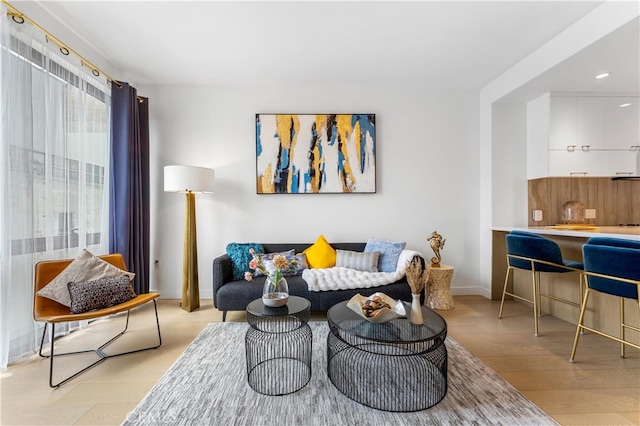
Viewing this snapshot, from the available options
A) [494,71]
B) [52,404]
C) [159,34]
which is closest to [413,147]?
[494,71]

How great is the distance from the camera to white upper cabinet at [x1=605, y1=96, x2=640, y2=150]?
10.3ft

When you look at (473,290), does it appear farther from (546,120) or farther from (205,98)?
(205,98)

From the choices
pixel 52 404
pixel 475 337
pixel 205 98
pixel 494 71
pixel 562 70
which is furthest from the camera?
pixel 205 98

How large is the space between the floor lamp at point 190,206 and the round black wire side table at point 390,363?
197 cm

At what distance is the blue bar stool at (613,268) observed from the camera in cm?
166

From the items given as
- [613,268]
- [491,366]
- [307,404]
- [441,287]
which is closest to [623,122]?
[613,268]

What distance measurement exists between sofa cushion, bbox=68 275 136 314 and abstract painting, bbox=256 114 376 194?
5.66ft

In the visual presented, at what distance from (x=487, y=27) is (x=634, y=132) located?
8.21 ft

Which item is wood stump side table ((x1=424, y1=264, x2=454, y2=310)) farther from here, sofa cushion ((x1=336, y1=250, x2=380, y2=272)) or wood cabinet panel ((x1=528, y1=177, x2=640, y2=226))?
wood cabinet panel ((x1=528, y1=177, x2=640, y2=226))

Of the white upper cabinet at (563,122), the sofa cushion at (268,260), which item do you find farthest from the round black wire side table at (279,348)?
the white upper cabinet at (563,122)

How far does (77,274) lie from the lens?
6.75 feet

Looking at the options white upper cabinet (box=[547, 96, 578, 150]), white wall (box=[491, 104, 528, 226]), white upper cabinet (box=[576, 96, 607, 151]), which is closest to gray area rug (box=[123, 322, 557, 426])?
white wall (box=[491, 104, 528, 226])

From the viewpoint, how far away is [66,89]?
7.79ft

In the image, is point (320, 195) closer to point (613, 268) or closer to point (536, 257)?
point (536, 257)
